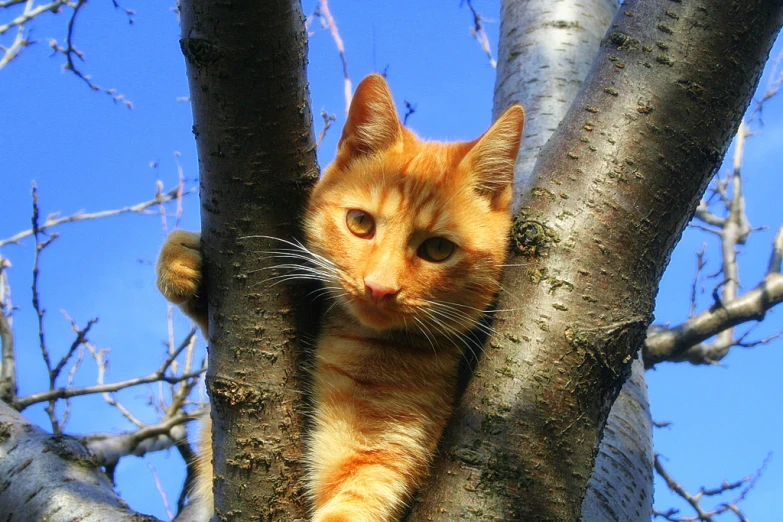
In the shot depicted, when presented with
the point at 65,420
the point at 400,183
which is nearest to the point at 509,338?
the point at 400,183

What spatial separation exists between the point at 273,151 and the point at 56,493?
4.56ft

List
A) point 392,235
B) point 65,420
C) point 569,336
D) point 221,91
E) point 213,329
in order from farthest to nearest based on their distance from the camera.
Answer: point 65,420 < point 392,235 < point 213,329 < point 569,336 < point 221,91

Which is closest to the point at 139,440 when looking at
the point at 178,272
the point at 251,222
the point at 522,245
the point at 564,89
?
the point at 178,272

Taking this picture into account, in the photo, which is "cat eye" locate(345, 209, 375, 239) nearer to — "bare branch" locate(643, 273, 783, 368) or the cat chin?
the cat chin

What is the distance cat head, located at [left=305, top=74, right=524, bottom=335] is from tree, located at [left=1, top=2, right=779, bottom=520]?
0.27m

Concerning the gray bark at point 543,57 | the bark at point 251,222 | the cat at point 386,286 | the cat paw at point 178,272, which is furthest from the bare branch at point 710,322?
the cat paw at point 178,272

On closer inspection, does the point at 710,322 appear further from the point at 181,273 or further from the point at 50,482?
the point at 50,482

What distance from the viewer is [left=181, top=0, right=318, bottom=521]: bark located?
1.51m

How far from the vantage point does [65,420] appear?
4793mm

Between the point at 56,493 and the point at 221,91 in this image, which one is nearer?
the point at 221,91

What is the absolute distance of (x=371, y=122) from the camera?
2.38 meters

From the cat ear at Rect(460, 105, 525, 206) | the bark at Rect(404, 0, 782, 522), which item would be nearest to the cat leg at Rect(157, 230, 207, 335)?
the bark at Rect(404, 0, 782, 522)

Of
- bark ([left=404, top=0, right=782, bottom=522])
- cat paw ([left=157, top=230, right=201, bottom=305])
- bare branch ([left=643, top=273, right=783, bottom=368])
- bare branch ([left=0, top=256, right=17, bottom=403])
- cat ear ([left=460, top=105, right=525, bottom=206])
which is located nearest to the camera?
bark ([left=404, top=0, right=782, bottom=522])

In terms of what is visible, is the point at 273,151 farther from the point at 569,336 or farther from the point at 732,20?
the point at 732,20
